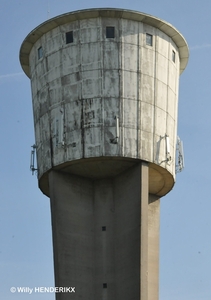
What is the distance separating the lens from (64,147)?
46219mm

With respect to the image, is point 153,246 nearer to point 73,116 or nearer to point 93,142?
point 93,142

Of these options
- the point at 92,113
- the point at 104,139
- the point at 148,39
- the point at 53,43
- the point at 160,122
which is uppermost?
the point at 148,39

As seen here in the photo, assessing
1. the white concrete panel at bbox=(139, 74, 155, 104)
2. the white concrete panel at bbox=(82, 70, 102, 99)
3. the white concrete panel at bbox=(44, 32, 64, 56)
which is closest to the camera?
the white concrete panel at bbox=(82, 70, 102, 99)

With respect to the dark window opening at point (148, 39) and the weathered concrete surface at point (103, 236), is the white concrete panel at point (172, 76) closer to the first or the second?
the dark window opening at point (148, 39)

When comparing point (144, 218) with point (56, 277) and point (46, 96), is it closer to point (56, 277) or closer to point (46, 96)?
point (56, 277)

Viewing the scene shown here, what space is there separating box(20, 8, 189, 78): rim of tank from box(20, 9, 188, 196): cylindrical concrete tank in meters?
0.05

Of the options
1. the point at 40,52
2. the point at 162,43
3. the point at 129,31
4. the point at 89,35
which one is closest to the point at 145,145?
the point at 162,43

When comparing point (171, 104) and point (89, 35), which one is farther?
point (171, 104)

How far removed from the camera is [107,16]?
154ft

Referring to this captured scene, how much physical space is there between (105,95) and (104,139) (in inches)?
91.8

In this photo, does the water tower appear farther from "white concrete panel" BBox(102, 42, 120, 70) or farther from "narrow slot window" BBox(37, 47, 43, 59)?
"narrow slot window" BBox(37, 47, 43, 59)

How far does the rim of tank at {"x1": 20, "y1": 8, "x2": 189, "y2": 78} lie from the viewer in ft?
154

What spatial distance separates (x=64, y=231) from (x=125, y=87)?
814cm

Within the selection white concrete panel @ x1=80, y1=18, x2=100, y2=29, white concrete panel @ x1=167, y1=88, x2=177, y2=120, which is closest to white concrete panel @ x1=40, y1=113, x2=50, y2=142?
white concrete panel @ x1=80, y1=18, x2=100, y2=29
